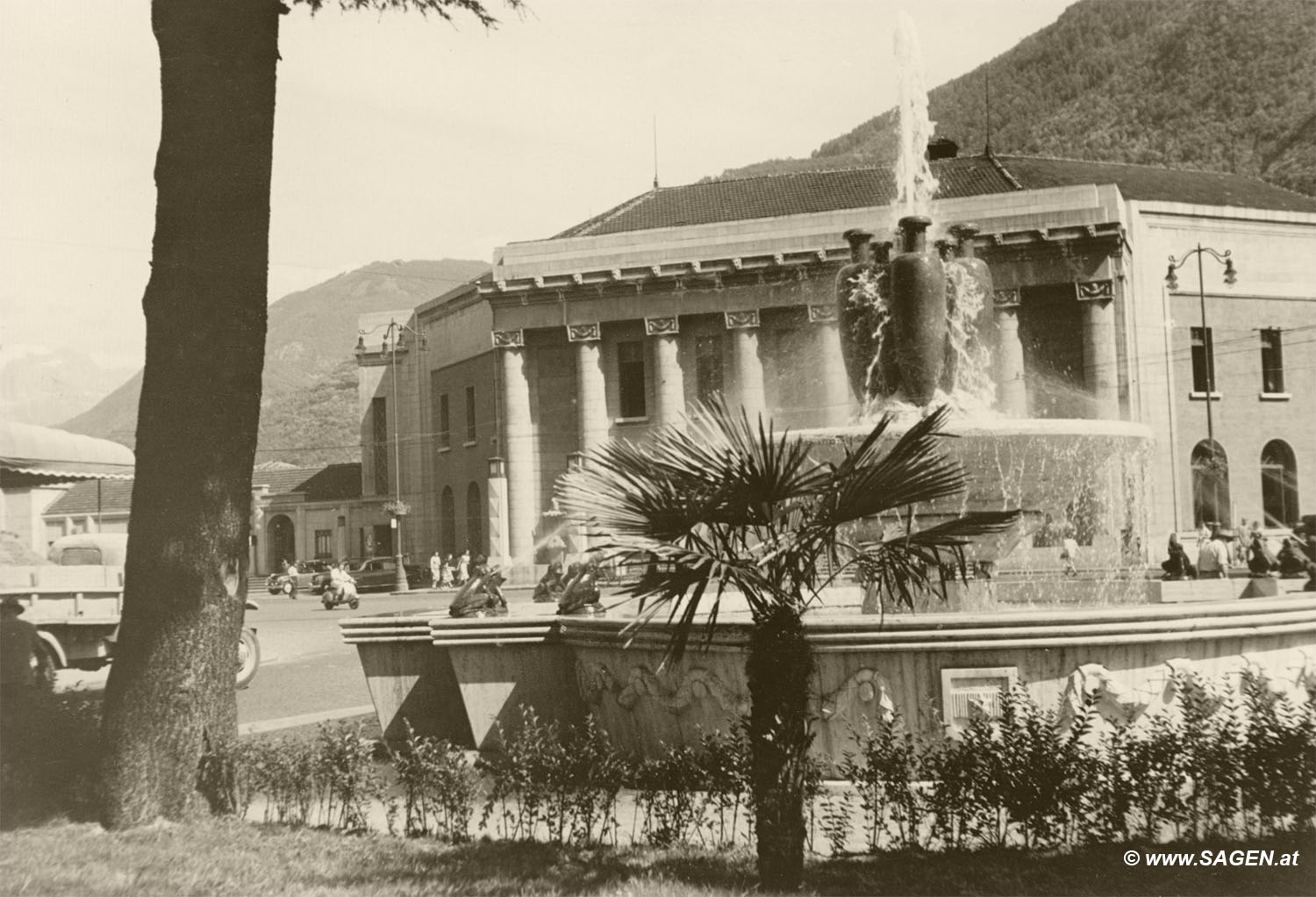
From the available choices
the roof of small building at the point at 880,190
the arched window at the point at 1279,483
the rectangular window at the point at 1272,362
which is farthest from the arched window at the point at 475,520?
the rectangular window at the point at 1272,362

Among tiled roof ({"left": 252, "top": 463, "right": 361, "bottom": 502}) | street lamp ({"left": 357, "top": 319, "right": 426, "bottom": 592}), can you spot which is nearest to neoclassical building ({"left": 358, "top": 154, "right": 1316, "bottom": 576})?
street lamp ({"left": 357, "top": 319, "right": 426, "bottom": 592})

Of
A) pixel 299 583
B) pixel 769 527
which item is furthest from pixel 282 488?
pixel 769 527

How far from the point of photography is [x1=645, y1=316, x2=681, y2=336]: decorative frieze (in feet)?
155

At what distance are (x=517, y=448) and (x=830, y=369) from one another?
12.0 metres

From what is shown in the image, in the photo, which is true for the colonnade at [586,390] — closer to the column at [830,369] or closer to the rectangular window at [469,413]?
the column at [830,369]

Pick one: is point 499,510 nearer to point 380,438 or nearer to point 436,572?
point 436,572

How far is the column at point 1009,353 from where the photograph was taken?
43.2 meters

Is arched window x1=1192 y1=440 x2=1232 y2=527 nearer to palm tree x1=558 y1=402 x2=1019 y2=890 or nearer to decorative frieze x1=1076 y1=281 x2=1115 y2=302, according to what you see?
decorative frieze x1=1076 y1=281 x2=1115 y2=302

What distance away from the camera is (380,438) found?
69.1 meters

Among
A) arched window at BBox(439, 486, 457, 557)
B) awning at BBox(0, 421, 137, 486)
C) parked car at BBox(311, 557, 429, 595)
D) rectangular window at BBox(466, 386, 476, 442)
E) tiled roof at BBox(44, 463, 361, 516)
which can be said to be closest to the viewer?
awning at BBox(0, 421, 137, 486)

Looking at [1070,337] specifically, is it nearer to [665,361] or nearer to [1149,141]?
[665,361]

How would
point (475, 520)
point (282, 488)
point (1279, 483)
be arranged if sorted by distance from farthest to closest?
1. point (282, 488)
2. point (475, 520)
3. point (1279, 483)

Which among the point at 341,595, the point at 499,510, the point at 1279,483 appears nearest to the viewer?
the point at 341,595

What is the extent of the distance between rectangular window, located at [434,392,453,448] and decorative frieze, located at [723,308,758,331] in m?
19.2
